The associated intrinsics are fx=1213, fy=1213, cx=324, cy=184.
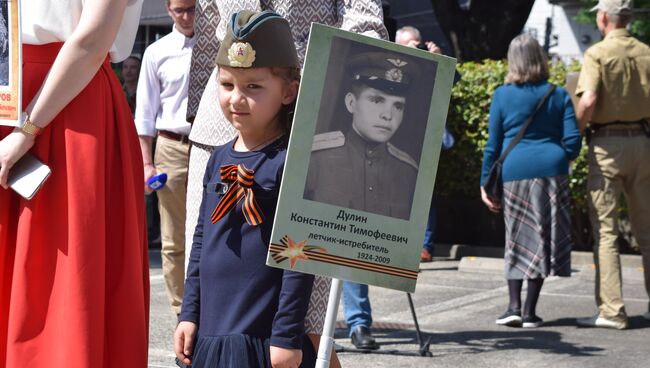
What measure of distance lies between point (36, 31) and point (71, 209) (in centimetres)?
62

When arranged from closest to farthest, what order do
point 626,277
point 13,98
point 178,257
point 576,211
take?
point 13,98 < point 178,257 < point 626,277 < point 576,211

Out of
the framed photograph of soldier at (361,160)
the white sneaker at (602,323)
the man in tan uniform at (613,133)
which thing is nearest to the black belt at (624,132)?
the man in tan uniform at (613,133)

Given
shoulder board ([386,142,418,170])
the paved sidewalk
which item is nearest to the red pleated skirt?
shoulder board ([386,142,418,170])

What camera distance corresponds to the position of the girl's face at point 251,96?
A: 367cm

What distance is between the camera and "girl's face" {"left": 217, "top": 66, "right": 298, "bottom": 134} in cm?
367

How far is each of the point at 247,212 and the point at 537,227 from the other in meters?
4.98

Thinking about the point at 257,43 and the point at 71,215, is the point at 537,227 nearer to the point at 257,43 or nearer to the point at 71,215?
the point at 71,215

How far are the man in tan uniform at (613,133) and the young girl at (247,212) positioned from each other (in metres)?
4.83

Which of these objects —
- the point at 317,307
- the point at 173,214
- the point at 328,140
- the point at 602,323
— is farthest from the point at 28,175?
the point at 602,323

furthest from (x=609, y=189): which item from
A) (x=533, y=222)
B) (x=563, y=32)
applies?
(x=563, y=32)

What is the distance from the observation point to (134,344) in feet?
13.5

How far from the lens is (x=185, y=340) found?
12.4ft

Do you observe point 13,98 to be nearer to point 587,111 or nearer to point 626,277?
point 587,111

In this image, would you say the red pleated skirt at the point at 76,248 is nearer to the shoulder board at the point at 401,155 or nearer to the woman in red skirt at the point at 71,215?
the woman in red skirt at the point at 71,215
